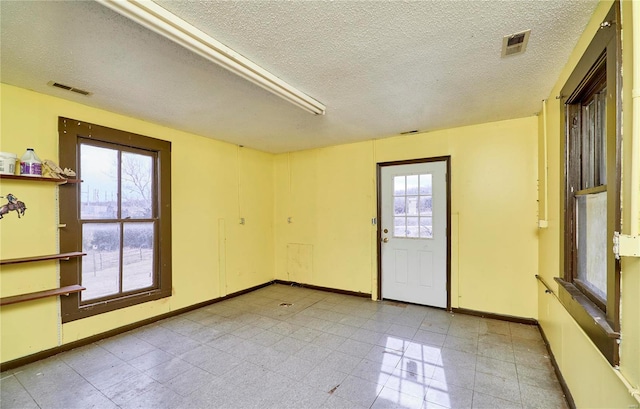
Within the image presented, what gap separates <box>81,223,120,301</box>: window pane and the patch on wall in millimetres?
2636

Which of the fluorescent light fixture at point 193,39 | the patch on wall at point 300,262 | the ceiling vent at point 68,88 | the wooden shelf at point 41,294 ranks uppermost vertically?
the ceiling vent at point 68,88

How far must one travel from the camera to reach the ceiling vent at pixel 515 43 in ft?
5.58

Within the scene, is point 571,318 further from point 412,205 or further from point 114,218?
point 114,218

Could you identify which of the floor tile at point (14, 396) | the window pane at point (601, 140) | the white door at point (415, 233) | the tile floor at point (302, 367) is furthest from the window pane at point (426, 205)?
the floor tile at point (14, 396)

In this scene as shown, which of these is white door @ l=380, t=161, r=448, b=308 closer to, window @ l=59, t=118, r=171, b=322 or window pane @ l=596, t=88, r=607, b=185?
window pane @ l=596, t=88, r=607, b=185

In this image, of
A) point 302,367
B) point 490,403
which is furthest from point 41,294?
point 490,403

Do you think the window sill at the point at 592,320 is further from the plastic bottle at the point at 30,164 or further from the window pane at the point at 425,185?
the plastic bottle at the point at 30,164

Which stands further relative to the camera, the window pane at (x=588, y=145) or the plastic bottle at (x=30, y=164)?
the plastic bottle at (x=30, y=164)

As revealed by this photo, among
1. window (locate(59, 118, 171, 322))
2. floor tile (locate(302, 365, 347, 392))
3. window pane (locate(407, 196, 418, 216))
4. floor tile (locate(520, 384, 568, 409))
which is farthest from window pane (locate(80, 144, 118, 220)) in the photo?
floor tile (locate(520, 384, 568, 409))

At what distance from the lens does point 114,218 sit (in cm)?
309

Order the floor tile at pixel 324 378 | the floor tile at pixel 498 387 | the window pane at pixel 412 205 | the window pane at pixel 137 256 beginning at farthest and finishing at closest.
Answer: the window pane at pixel 412 205
the window pane at pixel 137 256
the floor tile at pixel 324 378
the floor tile at pixel 498 387

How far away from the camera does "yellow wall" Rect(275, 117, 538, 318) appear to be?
3266mm

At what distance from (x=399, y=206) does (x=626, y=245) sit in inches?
117

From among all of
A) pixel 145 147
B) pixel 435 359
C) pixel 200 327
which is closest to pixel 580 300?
pixel 435 359
